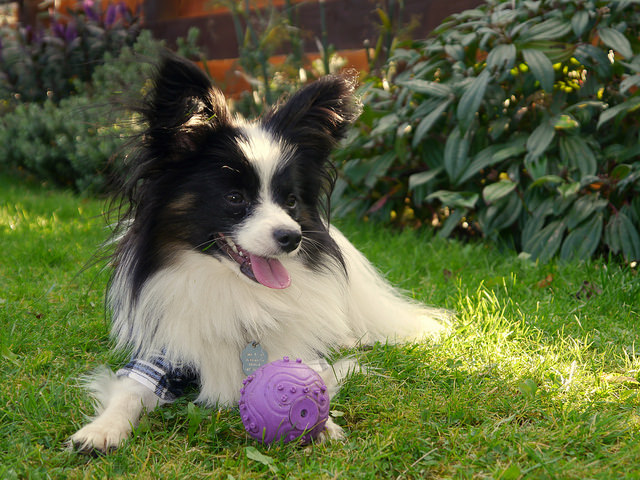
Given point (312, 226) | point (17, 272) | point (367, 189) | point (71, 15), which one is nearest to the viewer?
point (312, 226)

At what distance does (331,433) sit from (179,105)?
1.24m

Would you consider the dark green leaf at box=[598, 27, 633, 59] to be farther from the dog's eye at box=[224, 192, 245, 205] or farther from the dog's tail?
the dog's eye at box=[224, 192, 245, 205]

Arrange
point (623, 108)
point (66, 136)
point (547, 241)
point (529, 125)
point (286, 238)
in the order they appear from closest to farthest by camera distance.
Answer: point (286, 238), point (623, 108), point (547, 241), point (529, 125), point (66, 136)

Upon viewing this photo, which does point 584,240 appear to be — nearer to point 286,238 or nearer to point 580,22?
point 580,22

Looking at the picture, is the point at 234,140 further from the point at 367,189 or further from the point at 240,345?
the point at 367,189

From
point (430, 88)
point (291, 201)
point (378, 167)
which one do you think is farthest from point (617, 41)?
point (291, 201)

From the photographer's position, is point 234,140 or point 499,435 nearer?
point 499,435

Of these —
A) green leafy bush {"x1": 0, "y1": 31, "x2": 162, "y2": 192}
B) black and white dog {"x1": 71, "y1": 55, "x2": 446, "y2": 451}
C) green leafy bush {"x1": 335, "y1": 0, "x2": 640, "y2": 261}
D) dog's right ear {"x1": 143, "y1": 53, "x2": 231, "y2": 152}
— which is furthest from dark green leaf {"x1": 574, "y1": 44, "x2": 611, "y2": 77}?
green leafy bush {"x1": 0, "y1": 31, "x2": 162, "y2": 192}

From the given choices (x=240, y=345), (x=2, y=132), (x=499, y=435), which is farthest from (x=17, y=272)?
(x=2, y=132)

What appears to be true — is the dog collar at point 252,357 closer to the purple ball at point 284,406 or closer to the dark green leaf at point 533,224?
the purple ball at point 284,406

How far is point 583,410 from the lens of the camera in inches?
84.3

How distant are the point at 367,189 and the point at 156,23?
416 centimetres

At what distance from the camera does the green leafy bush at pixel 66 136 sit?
6176mm

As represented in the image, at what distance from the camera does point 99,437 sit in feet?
6.24
